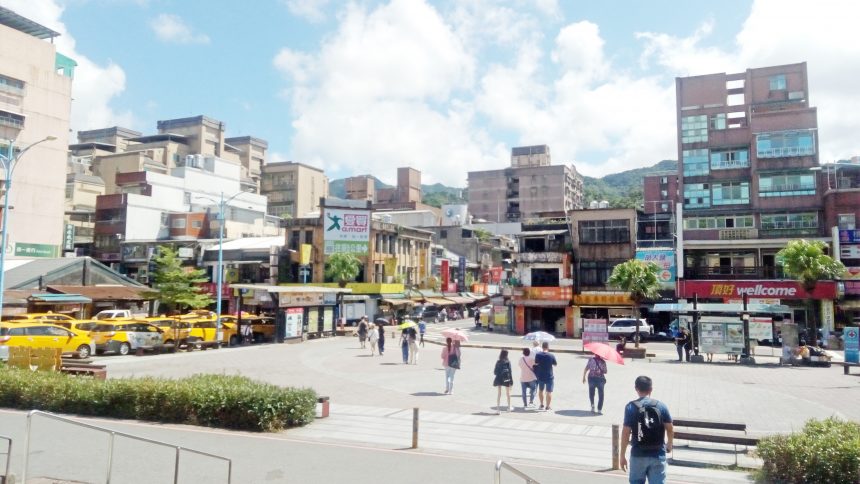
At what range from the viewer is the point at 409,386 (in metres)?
19.9

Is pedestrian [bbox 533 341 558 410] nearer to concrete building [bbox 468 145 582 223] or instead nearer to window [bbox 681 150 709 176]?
window [bbox 681 150 709 176]

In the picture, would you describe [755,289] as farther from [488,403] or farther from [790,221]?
[488,403]

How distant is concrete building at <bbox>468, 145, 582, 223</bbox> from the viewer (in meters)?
107

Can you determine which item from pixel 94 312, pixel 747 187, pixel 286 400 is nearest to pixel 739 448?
pixel 286 400

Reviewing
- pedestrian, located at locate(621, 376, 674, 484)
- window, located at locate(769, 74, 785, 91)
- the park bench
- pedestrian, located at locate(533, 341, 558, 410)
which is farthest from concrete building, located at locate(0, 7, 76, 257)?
window, located at locate(769, 74, 785, 91)

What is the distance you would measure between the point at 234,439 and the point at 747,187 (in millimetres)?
48906

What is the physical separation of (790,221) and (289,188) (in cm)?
7423

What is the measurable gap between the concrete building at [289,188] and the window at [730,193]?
2524 inches

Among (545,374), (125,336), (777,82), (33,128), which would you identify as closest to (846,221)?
(777,82)

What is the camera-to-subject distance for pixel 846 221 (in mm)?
44688

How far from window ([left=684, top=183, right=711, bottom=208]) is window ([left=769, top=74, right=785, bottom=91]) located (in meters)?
12.0

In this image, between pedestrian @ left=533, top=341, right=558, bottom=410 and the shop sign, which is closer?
pedestrian @ left=533, top=341, right=558, bottom=410

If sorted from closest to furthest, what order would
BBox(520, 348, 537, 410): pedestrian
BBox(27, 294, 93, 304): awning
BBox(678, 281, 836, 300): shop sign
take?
BBox(520, 348, 537, 410): pedestrian → BBox(27, 294, 93, 304): awning → BBox(678, 281, 836, 300): shop sign

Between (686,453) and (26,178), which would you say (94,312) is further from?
(686,453)
